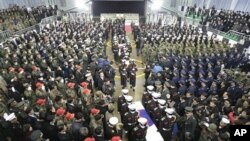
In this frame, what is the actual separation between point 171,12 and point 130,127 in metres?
25.6

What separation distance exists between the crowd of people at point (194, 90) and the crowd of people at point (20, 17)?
33.2ft

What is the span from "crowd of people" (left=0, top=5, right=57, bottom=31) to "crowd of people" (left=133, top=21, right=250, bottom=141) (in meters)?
10.1

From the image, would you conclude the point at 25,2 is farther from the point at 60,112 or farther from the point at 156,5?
the point at 60,112

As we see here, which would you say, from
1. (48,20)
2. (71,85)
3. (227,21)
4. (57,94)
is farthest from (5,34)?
(227,21)

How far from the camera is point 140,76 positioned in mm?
13562

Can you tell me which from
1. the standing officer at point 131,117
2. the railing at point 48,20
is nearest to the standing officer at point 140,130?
the standing officer at point 131,117

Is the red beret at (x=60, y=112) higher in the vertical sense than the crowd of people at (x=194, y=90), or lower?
higher

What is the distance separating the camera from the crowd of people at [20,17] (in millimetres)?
18844

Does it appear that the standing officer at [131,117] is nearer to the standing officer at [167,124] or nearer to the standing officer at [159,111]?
the standing officer at [167,124]

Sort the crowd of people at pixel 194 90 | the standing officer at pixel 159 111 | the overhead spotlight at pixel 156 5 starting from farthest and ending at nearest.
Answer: the overhead spotlight at pixel 156 5
the standing officer at pixel 159 111
the crowd of people at pixel 194 90

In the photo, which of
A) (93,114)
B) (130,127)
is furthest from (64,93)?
(130,127)

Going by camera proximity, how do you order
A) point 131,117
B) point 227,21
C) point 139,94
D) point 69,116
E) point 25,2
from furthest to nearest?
point 25,2 → point 227,21 → point 139,94 → point 131,117 → point 69,116

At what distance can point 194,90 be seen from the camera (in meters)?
9.17

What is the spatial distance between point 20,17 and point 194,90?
55.7 ft
